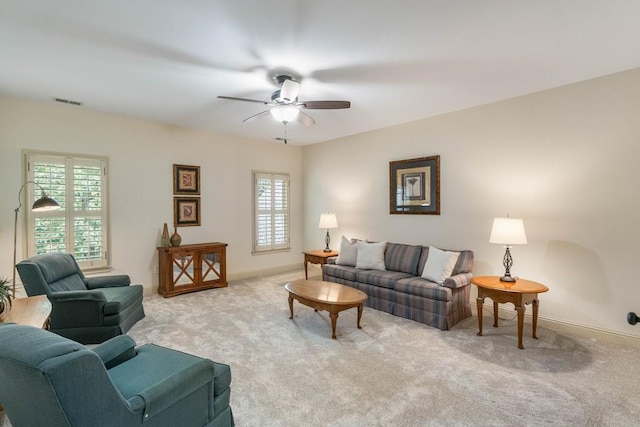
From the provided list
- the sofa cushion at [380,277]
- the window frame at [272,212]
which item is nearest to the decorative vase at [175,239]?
the window frame at [272,212]

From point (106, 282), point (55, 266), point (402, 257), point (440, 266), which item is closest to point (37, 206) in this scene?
point (55, 266)

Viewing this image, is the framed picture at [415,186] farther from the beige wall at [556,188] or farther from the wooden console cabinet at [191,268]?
the wooden console cabinet at [191,268]

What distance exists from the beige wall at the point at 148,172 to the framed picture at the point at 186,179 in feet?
0.29

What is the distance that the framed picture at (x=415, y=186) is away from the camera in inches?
185

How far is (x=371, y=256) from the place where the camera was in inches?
191

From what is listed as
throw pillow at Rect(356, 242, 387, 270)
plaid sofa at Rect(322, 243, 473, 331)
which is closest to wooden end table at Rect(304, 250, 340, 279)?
plaid sofa at Rect(322, 243, 473, 331)

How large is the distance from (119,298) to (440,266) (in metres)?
3.75

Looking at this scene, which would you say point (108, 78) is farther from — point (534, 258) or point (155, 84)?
point (534, 258)

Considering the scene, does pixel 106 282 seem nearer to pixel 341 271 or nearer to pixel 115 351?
pixel 115 351

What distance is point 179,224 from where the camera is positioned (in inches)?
211

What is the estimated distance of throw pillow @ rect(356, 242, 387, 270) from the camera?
478 centimetres

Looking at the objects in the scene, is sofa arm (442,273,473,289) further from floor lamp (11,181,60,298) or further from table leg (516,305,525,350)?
floor lamp (11,181,60,298)

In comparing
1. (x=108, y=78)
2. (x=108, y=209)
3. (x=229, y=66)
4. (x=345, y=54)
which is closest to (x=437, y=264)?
(x=345, y=54)

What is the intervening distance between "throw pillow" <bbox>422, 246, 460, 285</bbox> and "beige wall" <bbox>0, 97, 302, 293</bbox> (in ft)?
11.5
